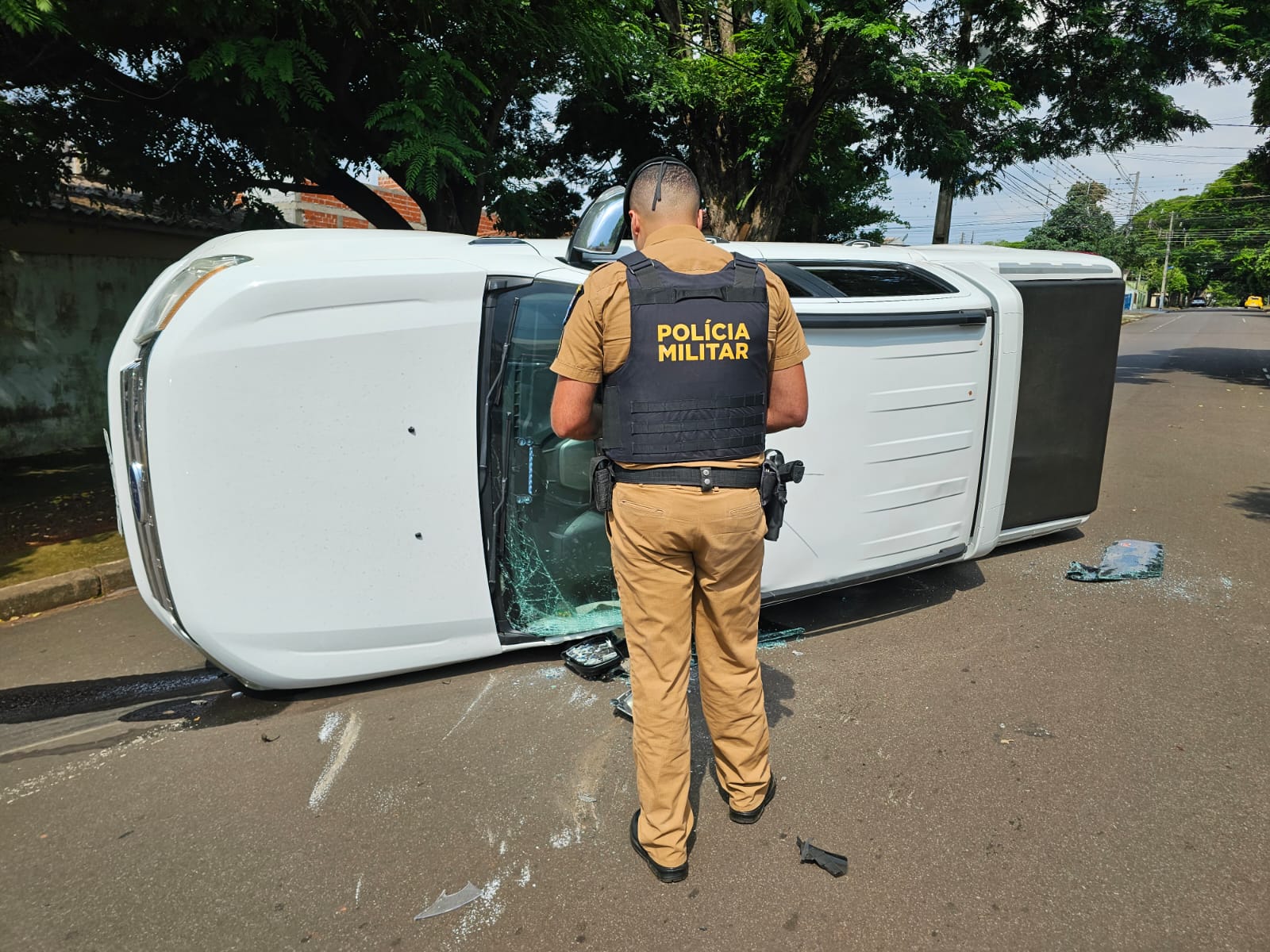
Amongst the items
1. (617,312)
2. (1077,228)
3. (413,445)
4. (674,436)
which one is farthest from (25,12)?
(1077,228)

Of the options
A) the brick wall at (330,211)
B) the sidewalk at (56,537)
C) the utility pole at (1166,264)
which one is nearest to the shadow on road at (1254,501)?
the sidewalk at (56,537)

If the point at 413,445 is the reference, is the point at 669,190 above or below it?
above

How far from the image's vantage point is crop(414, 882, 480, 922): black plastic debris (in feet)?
7.31

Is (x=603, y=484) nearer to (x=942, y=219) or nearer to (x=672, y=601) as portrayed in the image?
(x=672, y=601)

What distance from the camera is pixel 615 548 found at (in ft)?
8.09

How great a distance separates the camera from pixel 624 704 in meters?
3.24

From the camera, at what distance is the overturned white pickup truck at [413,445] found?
9.25 feet

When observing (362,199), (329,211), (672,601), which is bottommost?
(672,601)

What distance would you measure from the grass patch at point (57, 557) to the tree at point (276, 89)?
2.74m

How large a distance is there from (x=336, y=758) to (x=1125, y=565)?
429 centimetres

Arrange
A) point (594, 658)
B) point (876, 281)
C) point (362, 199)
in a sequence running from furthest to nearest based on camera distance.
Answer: point (362, 199) < point (876, 281) < point (594, 658)

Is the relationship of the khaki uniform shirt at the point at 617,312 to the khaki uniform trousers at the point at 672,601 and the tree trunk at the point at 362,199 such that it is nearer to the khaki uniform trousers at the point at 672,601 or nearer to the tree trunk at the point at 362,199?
the khaki uniform trousers at the point at 672,601

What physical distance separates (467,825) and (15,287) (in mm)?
8244

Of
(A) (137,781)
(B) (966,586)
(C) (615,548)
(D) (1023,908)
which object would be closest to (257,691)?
(A) (137,781)
